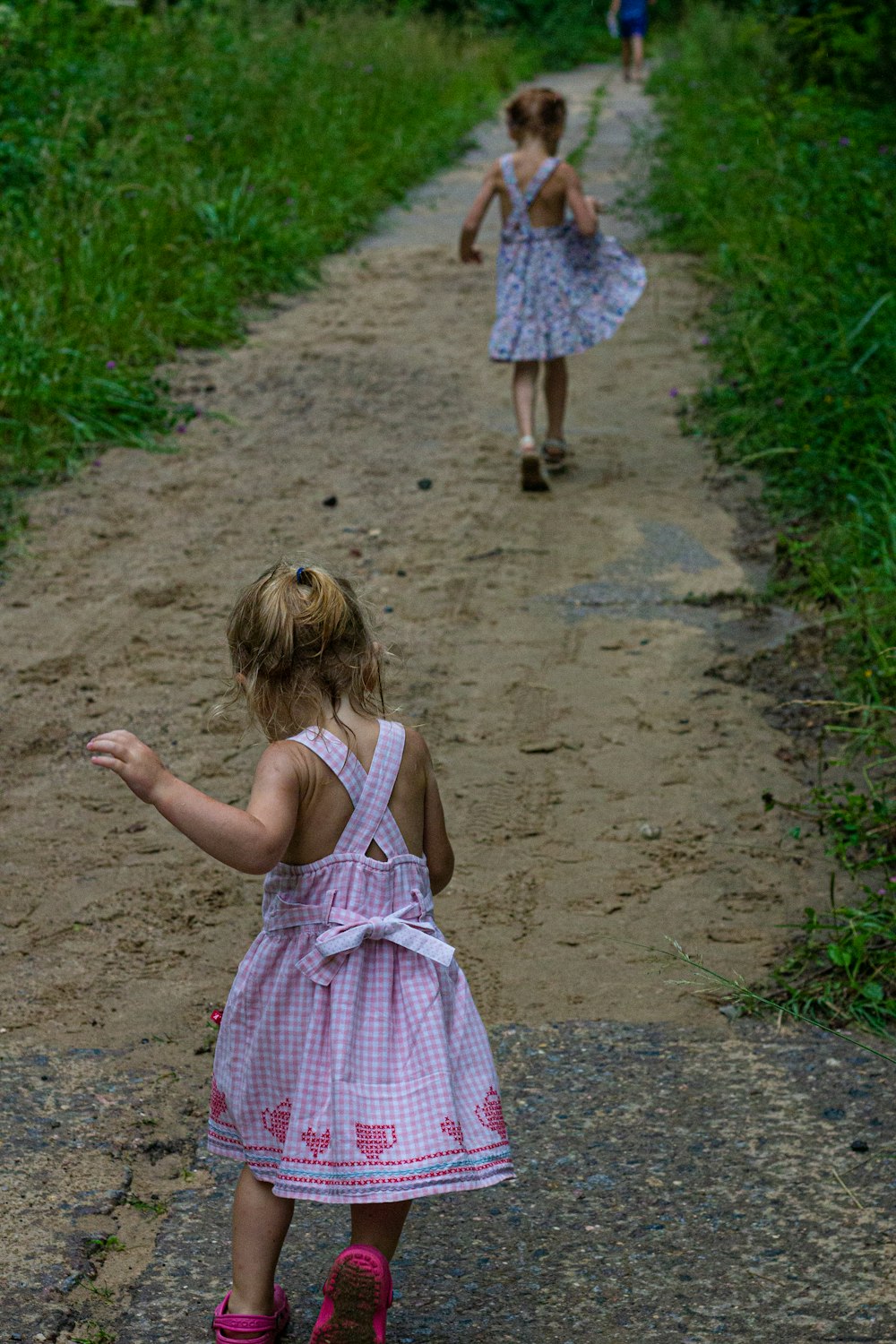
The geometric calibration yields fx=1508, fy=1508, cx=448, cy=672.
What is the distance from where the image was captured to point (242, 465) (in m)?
6.33

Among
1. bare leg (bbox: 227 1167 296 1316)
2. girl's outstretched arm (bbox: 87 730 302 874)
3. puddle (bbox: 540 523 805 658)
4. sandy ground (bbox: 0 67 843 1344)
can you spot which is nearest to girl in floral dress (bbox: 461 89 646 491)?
sandy ground (bbox: 0 67 843 1344)

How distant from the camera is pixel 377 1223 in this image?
2.06m

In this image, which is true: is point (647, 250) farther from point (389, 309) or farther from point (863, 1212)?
point (863, 1212)

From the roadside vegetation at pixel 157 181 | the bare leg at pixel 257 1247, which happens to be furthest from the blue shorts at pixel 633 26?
the bare leg at pixel 257 1247

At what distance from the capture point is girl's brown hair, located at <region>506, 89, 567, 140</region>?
20.1 ft

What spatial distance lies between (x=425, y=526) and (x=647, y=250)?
476 cm

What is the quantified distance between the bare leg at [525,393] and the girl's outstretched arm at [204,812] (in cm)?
432

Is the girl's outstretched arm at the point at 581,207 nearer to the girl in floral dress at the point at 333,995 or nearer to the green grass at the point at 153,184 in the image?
the green grass at the point at 153,184

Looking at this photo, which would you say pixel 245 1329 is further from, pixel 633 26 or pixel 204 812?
pixel 633 26

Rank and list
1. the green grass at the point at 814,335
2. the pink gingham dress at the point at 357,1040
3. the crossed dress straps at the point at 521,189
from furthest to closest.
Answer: the crossed dress straps at the point at 521,189 → the green grass at the point at 814,335 → the pink gingham dress at the point at 357,1040

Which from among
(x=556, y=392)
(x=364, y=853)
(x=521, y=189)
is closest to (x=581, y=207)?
(x=521, y=189)

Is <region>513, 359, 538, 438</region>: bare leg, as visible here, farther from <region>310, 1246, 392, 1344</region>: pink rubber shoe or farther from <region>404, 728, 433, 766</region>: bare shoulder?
<region>310, 1246, 392, 1344</region>: pink rubber shoe

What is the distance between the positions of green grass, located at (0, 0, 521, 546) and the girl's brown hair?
77.2 inches

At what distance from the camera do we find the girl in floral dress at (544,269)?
20.3ft
